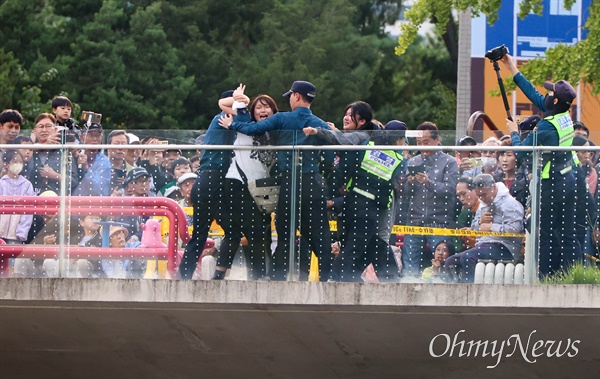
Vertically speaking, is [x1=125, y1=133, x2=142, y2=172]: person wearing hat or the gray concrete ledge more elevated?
[x1=125, y1=133, x2=142, y2=172]: person wearing hat

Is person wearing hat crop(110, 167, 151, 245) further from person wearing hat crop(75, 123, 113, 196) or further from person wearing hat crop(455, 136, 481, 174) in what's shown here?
person wearing hat crop(455, 136, 481, 174)

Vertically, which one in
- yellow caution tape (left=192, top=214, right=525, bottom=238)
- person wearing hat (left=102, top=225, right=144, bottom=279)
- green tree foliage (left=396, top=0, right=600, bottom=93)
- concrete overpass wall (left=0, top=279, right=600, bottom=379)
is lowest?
concrete overpass wall (left=0, top=279, right=600, bottom=379)

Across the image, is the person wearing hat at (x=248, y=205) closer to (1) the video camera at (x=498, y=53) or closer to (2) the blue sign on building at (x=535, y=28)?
(1) the video camera at (x=498, y=53)

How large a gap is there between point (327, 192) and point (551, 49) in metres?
7.71

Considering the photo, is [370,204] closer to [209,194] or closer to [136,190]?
[209,194]

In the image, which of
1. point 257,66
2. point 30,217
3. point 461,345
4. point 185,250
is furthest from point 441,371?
point 257,66

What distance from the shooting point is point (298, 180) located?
566 inches

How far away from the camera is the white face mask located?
578 inches

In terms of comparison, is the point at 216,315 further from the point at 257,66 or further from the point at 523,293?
the point at 257,66

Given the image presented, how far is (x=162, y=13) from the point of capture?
4475 cm

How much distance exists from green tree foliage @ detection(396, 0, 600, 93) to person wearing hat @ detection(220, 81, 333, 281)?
6.43m

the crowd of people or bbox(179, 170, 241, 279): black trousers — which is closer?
the crowd of people

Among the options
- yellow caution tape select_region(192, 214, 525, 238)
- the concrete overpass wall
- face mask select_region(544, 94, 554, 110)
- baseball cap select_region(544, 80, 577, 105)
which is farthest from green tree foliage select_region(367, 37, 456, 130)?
yellow caution tape select_region(192, 214, 525, 238)

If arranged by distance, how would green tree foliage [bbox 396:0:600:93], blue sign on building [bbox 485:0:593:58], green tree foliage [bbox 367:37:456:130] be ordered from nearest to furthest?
1. green tree foliage [bbox 396:0:600:93]
2. blue sign on building [bbox 485:0:593:58]
3. green tree foliage [bbox 367:37:456:130]
